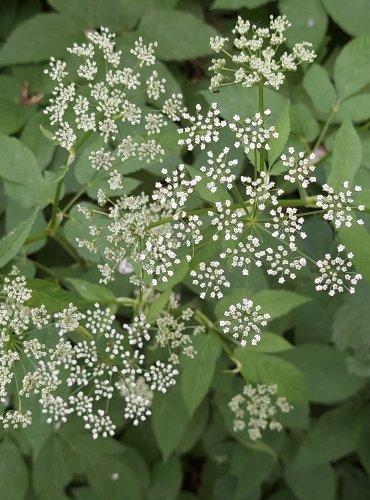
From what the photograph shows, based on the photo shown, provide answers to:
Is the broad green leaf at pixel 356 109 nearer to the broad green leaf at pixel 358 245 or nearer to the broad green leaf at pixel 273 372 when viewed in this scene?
the broad green leaf at pixel 358 245

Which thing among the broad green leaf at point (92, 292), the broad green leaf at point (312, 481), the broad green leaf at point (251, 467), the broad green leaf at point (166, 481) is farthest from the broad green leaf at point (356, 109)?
the broad green leaf at point (166, 481)

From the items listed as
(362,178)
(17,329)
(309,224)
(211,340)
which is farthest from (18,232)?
(309,224)

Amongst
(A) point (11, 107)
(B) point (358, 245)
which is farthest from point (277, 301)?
(A) point (11, 107)

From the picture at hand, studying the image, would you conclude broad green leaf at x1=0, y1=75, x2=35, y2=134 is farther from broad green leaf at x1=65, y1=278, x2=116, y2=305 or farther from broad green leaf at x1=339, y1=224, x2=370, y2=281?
broad green leaf at x1=339, y1=224, x2=370, y2=281

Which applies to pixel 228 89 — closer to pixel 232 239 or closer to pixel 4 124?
pixel 232 239

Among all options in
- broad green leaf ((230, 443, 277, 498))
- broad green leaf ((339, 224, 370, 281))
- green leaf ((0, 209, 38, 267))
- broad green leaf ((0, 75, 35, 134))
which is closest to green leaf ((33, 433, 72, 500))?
broad green leaf ((230, 443, 277, 498))

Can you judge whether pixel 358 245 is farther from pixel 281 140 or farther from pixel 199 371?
pixel 199 371

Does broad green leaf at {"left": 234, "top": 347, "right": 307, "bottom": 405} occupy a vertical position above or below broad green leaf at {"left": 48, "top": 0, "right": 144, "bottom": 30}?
below
